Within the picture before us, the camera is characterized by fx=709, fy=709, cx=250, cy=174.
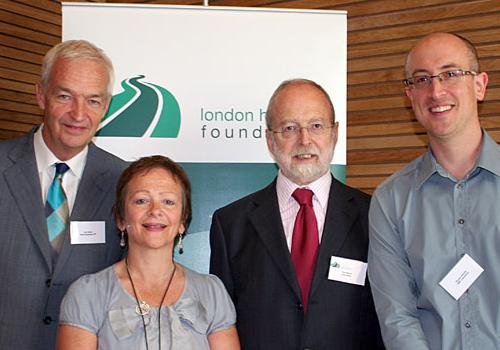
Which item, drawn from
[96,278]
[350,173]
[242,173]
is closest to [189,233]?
[242,173]

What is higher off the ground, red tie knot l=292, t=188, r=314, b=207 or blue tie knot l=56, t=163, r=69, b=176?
blue tie knot l=56, t=163, r=69, b=176

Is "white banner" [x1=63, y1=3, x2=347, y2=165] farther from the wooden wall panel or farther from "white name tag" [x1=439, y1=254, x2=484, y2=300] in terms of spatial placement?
"white name tag" [x1=439, y1=254, x2=484, y2=300]

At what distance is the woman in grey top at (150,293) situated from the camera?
243 cm

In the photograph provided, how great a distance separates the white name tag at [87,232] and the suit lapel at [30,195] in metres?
0.11

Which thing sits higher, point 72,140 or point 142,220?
point 72,140

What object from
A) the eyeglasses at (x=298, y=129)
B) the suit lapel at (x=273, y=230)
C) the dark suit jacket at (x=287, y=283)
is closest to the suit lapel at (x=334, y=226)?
the dark suit jacket at (x=287, y=283)

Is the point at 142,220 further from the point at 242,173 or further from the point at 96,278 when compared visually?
the point at 242,173

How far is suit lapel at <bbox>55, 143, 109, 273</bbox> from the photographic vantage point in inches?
112

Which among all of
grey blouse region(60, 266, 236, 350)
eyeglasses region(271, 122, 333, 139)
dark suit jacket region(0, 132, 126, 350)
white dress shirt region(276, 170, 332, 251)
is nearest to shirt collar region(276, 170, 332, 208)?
white dress shirt region(276, 170, 332, 251)

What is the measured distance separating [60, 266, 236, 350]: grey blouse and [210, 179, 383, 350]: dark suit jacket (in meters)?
0.22

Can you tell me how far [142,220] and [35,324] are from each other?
0.69m

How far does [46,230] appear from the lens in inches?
111

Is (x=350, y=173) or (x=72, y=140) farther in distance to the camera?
(x=350, y=173)

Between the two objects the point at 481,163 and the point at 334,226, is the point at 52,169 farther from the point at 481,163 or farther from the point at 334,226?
the point at 481,163
